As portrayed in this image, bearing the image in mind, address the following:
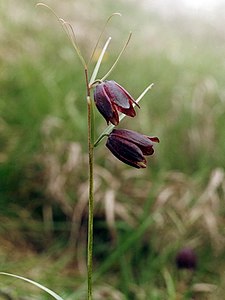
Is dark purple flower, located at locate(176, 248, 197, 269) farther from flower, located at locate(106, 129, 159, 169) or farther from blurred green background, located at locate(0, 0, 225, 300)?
flower, located at locate(106, 129, 159, 169)

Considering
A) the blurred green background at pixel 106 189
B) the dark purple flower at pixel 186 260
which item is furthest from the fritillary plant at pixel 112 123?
the dark purple flower at pixel 186 260

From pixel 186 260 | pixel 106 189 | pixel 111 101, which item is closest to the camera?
pixel 111 101

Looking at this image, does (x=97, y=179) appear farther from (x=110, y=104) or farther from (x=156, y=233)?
(x=110, y=104)

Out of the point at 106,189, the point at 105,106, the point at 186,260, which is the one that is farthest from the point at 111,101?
the point at 106,189

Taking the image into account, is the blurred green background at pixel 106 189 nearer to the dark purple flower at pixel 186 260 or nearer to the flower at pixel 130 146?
the dark purple flower at pixel 186 260

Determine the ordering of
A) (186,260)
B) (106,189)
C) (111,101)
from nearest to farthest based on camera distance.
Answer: (111,101)
(186,260)
(106,189)

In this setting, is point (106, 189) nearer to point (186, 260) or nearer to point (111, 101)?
point (186, 260)

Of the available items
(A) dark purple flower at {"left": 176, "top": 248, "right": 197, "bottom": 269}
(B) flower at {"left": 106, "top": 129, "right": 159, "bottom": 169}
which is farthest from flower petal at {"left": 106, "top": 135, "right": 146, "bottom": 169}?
(A) dark purple flower at {"left": 176, "top": 248, "right": 197, "bottom": 269}
